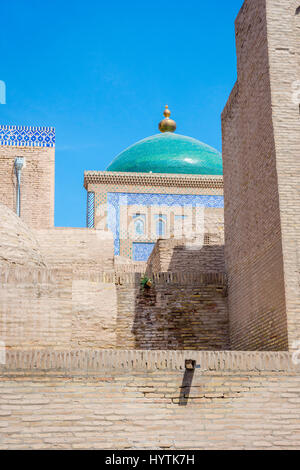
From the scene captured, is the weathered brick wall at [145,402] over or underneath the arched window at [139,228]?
underneath

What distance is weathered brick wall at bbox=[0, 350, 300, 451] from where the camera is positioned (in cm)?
543

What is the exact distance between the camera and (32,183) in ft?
40.9

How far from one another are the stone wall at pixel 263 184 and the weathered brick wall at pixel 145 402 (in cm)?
83

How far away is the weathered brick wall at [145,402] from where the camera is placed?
5.43 m

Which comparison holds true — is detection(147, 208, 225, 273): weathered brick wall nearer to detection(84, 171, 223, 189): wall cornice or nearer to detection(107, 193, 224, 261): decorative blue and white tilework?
detection(107, 193, 224, 261): decorative blue and white tilework

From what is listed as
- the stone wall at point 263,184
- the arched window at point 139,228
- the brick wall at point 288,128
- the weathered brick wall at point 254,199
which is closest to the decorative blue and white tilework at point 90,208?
the arched window at point 139,228

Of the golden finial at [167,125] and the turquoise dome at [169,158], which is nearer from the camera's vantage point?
the turquoise dome at [169,158]

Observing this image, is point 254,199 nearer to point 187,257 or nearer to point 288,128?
point 288,128

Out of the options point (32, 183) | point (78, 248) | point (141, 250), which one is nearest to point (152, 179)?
point (141, 250)

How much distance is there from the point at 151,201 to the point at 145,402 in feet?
33.5

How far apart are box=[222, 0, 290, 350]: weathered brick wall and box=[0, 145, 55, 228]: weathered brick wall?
13.7ft

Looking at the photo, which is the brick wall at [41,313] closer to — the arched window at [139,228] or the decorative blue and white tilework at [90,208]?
the arched window at [139,228]

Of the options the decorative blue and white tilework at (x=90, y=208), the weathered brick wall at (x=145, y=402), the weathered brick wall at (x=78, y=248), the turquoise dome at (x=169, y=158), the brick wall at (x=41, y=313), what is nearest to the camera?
the weathered brick wall at (x=145, y=402)
